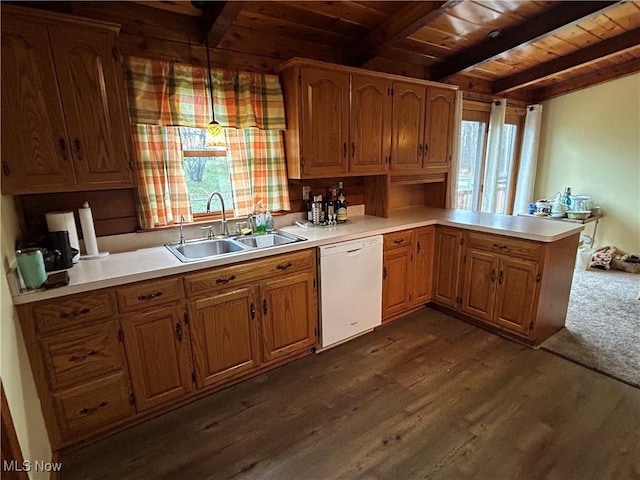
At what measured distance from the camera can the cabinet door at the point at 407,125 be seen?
291cm

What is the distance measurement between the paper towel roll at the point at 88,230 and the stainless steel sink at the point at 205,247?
42cm

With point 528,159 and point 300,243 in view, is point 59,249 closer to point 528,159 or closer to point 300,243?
point 300,243

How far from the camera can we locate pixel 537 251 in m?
2.40

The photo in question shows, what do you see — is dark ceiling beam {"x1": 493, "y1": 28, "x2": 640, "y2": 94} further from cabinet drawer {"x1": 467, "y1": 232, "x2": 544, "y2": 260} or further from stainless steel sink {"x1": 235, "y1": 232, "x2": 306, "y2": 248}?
stainless steel sink {"x1": 235, "y1": 232, "x2": 306, "y2": 248}

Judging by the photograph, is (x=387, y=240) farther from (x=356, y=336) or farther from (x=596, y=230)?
(x=596, y=230)

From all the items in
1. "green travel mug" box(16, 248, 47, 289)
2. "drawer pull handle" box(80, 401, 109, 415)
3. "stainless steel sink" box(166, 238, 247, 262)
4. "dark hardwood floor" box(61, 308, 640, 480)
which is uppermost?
"green travel mug" box(16, 248, 47, 289)

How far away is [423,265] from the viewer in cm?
308

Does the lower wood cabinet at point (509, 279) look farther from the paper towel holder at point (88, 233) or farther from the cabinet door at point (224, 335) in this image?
the paper towel holder at point (88, 233)

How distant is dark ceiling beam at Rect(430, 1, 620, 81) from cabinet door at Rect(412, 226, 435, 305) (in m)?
1.69

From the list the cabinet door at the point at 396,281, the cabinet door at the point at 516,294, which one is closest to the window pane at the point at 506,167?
the cabinet door at the point at 516,294

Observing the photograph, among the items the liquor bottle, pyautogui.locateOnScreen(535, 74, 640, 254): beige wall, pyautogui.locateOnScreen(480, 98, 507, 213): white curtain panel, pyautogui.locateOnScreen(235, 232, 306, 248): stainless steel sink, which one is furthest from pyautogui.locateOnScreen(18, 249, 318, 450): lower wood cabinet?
pyautogui.locateOnScreen(535, 74, 640, 254): beige wall

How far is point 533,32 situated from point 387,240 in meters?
2.09

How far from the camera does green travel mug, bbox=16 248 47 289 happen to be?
1499 millimetres

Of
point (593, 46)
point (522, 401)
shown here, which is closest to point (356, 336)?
point (522, 401)
